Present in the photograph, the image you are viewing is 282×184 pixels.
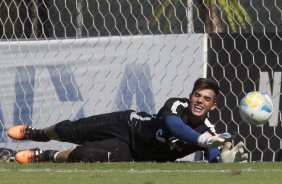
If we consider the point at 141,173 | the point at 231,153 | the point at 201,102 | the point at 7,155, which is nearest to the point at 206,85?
the point at 201,102

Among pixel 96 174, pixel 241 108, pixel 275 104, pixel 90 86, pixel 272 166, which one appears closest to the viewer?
pixel 96 174

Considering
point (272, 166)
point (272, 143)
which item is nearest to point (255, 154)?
point (272, 143)

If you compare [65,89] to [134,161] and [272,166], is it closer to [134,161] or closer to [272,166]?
[134,161]

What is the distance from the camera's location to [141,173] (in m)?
6.34

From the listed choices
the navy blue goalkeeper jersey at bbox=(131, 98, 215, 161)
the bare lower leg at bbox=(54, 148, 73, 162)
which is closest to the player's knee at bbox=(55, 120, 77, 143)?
the bare lower leg at bbox=(54, 148, 73, 162)

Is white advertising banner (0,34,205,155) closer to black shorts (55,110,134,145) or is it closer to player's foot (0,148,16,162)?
player's foot (0,148,16,162)

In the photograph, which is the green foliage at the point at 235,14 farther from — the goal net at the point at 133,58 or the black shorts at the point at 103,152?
the black shorts at the point at 103,152

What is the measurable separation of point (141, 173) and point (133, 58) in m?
2.67

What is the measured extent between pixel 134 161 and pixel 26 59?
201cm

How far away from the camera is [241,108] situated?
7.62 metres

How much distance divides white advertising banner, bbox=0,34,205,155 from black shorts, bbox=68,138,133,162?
0.83 metres

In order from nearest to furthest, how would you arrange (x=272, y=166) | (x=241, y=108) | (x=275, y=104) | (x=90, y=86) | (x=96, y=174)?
(x=96, y=174) → (x=272, y=166) → (x=241, y=108) → (x=275, y=104) → (x=90, y=86)

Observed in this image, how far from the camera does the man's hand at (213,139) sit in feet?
23.3

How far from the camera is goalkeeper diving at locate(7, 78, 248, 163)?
24.8ft
